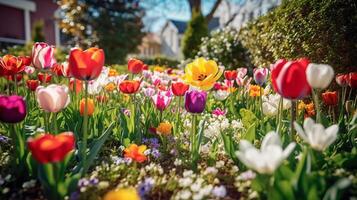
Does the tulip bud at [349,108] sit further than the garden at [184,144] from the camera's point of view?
Yes

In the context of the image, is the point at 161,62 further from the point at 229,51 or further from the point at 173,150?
the point at 173,150

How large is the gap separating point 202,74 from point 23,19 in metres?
19.3

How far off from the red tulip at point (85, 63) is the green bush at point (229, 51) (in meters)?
5.34

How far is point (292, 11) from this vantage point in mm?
3693

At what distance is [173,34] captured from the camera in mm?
47469

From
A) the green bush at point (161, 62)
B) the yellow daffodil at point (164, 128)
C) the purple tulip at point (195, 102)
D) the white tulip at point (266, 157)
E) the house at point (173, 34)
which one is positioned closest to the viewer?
the white tulip at point (266, 157)

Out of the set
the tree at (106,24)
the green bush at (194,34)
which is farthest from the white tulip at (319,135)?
the tree at (106,24)

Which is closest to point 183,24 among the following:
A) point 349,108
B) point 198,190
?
point 349,108

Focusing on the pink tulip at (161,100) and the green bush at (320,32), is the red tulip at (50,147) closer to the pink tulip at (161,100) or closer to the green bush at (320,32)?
the pink tulip at (161,100)

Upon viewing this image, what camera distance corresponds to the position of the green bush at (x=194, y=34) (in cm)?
1371

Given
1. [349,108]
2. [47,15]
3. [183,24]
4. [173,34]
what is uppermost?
[183,24]

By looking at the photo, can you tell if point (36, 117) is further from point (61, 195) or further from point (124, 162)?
point (61, 195)

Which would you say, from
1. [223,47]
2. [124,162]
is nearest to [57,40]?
[223,47]

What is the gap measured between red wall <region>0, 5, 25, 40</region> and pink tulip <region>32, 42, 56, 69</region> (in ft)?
57.4
